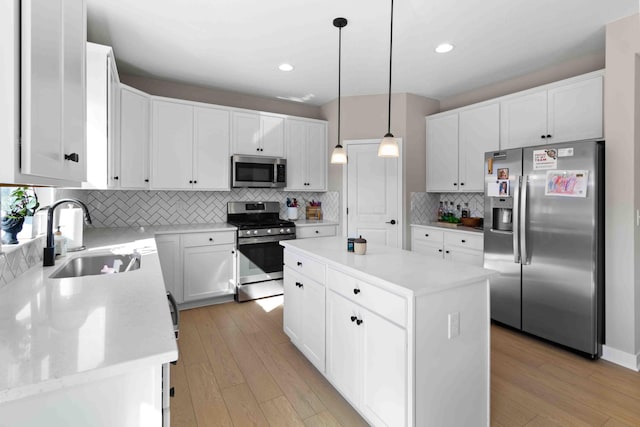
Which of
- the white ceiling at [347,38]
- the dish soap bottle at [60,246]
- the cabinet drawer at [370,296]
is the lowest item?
the cabinet drawer at [370,296]

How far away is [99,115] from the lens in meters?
2.44

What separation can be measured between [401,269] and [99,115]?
2.45 metres

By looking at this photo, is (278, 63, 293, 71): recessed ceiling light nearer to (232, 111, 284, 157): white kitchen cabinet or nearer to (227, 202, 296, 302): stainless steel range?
(232, 111, 284, 157): white kitchen cabinet

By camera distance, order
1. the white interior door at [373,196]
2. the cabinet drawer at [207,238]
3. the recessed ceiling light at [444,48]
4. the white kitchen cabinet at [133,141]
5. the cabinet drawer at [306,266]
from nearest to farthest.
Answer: the cabinet drawer at [306,266]
the recessed ceiling light at [444,48]
the white kitchen cabinet at [133,141]
the cabinet drawer at [207,238]
the white interior door at [373,196]

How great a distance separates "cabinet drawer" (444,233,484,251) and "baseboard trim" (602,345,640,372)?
50.4 inches

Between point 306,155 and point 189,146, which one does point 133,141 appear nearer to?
point 189,146

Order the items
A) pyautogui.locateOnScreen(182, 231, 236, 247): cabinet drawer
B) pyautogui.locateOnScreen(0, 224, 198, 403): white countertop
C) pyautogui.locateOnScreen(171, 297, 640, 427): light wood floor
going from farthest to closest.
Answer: pyautogui.locateOnScreen(182, 231, 236, 247): cabinet drawer
pyautogui.locateOnScreen(171, 297, 640, 427): light wood floor
pyautogui.locateOnScreen(0, 224, 198, 403): white countertop

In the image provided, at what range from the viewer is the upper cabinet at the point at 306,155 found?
4.48m

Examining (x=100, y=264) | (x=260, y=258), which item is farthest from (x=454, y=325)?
(x=260, y=258)

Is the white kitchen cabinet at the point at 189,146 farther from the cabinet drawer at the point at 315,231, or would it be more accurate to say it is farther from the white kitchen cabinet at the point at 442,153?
the white kitchen cabinet at the point at 442,153

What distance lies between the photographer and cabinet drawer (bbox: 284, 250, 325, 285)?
2.25 m

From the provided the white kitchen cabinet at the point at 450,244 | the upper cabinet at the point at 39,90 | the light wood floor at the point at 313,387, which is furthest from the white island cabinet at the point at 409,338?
the white kitchen cabinet at the point at 450,244

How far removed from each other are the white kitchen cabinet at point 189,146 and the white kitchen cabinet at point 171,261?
0.61 meters

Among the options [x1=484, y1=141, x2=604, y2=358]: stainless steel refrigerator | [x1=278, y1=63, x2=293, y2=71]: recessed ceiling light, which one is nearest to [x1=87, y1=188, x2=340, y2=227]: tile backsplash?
[x1=278, y1=63, x2=293, y2=71]: recessed ceiling light
